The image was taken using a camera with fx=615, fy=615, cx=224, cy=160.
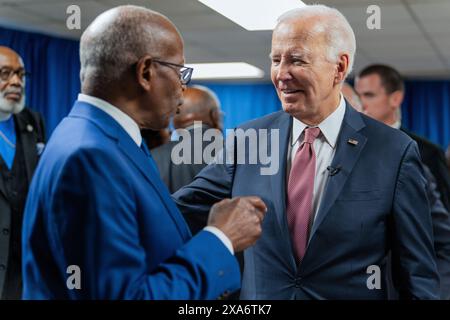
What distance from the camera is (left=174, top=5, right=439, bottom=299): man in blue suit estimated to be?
1.15 meters

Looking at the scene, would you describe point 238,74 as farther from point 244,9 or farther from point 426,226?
point 426,226

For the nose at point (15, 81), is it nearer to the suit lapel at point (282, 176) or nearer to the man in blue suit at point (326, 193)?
the man in blue suit at point (326, 193)

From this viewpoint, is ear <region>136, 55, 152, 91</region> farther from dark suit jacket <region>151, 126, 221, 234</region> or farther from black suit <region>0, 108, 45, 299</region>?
black suit <region>0, 108, 45, 299</region>

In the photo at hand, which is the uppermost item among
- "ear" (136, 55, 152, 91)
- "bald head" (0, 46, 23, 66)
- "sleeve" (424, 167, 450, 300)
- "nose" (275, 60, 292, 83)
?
"bald head" (0, 46, 23, 66)

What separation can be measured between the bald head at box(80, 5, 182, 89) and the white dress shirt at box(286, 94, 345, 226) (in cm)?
41

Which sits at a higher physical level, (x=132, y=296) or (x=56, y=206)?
(x=56, y=206)

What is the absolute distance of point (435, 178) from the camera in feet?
6.20

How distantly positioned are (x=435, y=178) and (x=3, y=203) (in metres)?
1.26

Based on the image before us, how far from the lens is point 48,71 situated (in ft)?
4.70

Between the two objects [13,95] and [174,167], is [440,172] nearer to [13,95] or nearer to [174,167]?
[174,167]

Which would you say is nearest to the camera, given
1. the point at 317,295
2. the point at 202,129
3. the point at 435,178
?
the point at 317,295

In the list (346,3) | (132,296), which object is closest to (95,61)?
(132,296)

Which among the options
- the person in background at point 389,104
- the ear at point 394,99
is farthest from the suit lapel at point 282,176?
the ear at point 394,99

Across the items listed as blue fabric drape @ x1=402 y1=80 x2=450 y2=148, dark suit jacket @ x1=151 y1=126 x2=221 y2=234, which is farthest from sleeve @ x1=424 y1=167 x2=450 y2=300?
blue fabric drape @ x1=402 y1=80 x2=450 y2=148
